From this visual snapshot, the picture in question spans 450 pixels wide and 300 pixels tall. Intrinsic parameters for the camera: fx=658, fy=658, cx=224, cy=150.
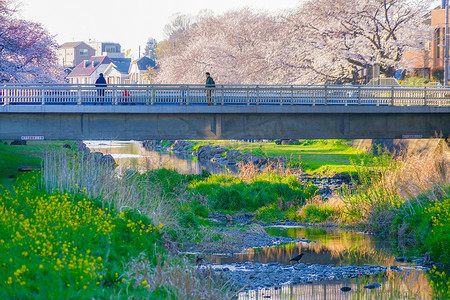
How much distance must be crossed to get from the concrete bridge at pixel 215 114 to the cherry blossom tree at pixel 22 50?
872cm

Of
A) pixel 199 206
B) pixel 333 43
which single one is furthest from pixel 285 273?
pixel 333 43

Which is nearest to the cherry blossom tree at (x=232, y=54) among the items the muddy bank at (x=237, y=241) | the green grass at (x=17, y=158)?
the green grass at (x=17, y=158)

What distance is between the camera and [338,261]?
17797 mm

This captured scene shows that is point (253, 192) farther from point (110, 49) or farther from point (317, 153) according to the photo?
point (110, 49)

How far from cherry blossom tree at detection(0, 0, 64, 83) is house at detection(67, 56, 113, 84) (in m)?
93.6

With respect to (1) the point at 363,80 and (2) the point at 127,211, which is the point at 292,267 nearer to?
(2) the point at 127,211

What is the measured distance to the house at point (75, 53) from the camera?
174 meters

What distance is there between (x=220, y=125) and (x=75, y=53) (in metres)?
152

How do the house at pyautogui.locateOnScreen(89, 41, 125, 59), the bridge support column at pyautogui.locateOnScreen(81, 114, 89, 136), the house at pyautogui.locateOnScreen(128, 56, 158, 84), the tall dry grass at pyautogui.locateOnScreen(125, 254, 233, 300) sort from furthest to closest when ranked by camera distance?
the house at pyautogui.locateOnScreen(89, 41, 125, 59)
the house at pyautogui.locateOnScreen(128, 56, 158, 84)
the bridge support column at pyautogui.locateOnScreen(81, 114, 89, 136)
the tall dry grass at pyautogui.locateOnScreen(125, 254, 233, 300)

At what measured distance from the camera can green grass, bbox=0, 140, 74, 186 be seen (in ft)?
96.3

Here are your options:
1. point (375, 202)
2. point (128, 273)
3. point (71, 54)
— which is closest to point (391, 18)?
A: point (375, 202)

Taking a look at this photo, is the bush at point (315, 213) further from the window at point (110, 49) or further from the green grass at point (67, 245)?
the window at point (110, 49)

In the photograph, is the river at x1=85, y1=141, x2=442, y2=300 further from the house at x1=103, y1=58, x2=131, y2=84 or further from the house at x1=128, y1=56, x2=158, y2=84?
the house at x1=103, y1=58, x2=131, y2=84

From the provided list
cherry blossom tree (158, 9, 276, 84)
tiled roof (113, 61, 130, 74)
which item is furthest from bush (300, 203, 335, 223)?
tiled roof (113, 61, 130, 74)
